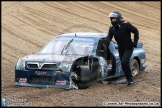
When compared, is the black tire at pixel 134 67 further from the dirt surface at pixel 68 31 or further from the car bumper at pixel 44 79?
the car bumper at pixel 44 79

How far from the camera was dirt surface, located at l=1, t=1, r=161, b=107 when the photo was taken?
8461 mm

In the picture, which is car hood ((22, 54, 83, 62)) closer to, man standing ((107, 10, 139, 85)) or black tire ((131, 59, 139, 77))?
man standing ((107, 10, 139, 85))

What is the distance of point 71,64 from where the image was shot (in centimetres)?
904

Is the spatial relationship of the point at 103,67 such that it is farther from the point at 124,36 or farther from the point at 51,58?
the point at 51,58

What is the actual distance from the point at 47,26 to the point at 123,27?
1171cm

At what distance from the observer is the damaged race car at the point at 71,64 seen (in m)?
9.08

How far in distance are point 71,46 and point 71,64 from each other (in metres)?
1.18

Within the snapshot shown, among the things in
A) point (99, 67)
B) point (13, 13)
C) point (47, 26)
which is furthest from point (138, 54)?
point (13, 13)

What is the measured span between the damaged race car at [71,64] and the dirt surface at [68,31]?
241 mm

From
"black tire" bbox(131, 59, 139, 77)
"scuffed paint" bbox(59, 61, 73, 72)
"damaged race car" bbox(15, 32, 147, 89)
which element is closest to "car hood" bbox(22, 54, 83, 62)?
"damaged race car" bbox(15, 32, 147, 89)

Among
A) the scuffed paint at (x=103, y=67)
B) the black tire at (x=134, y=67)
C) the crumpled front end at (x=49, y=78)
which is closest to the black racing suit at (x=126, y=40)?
the scuffed paint at (x=103, y=67)

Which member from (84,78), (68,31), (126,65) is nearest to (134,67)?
(126,65)

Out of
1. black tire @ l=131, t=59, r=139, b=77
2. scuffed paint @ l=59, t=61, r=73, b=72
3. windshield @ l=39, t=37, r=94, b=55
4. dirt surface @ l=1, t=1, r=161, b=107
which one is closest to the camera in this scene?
dirt surface @ l=1, t=1, r=161, b=107

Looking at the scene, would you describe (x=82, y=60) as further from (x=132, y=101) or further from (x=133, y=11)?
(x=133, y=11)
